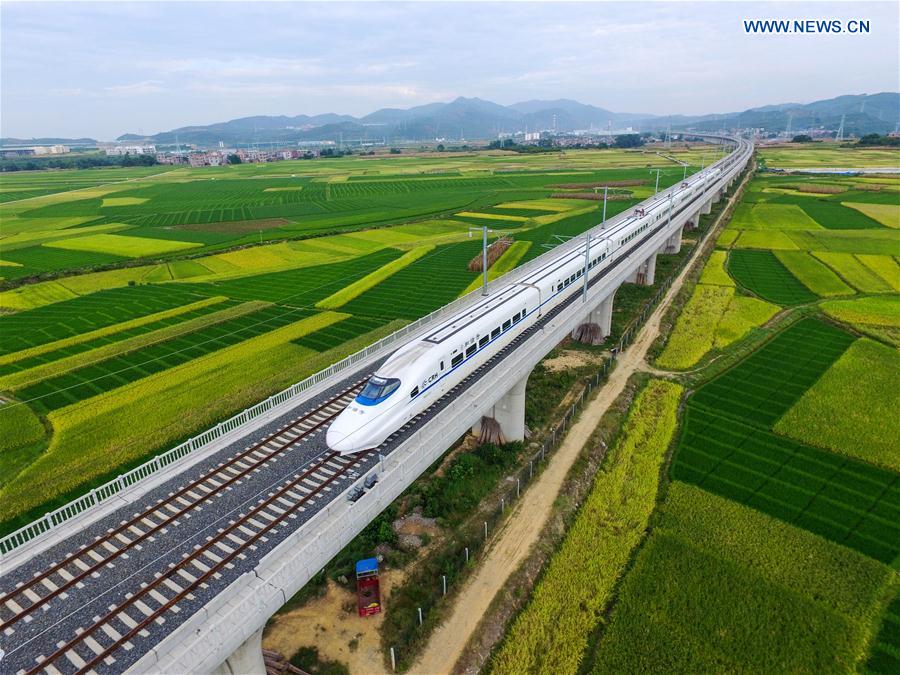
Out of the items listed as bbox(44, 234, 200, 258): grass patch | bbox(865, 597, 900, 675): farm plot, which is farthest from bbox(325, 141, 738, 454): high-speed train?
bbox(44, 234, 200, 258): grass patch

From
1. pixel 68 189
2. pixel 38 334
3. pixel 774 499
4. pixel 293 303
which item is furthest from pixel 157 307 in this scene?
pixel 68 189

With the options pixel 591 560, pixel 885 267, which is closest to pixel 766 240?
pixel 885 267

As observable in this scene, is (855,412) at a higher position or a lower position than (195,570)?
lower

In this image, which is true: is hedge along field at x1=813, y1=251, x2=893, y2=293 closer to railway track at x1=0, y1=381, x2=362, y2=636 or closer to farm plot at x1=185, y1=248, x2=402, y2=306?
farm plot at x1=185, y1=248, x2=402, y2=306

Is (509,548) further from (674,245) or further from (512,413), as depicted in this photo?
(674,245)

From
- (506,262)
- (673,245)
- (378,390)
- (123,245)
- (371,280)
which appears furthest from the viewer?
(123,245)

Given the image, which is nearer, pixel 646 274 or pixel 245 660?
pixel 245 660

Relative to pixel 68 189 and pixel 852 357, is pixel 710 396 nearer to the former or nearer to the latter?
pixel 852 357
